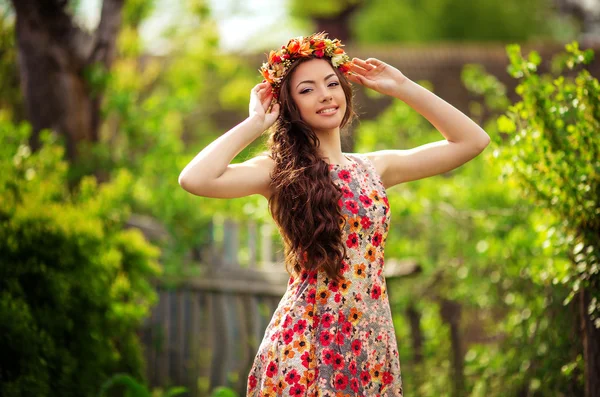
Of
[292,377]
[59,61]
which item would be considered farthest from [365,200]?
[59,61]

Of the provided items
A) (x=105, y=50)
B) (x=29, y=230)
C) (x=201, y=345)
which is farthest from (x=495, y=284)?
(x=105, y=50)

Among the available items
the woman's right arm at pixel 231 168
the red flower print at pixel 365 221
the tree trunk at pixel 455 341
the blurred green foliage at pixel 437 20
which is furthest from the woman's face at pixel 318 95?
the blurred green foliage at pixel 437 20

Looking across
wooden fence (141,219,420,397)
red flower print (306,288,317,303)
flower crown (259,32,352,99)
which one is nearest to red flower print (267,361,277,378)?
red flower print (306,288,317,303)

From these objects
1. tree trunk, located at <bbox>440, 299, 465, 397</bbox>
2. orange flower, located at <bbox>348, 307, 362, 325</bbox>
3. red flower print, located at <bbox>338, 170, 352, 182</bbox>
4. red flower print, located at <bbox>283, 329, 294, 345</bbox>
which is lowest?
tree trunk, located at <bbox>440, 299, 465, 397</bbox>

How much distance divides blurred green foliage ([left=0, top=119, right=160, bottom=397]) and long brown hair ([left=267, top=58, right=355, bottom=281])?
171 centimetres

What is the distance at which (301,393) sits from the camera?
2568mm

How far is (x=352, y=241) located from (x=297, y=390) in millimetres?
512

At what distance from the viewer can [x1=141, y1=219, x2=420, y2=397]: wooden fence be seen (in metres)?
5.52

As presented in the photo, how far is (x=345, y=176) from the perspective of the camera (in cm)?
274

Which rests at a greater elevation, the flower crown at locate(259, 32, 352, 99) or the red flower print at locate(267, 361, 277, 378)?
the flower crown at locate(259, 32, 352, 99)

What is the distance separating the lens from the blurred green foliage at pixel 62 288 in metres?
3.85

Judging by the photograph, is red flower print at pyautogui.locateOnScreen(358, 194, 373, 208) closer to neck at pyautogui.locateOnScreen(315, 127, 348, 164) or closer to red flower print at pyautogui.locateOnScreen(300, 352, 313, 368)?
neck at pyautogui.locateOnScreen(315, 127, 348, 164)

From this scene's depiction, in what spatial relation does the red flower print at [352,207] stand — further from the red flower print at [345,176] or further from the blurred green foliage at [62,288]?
the blurred green foliage at [62,288]

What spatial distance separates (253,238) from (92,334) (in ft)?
5.36
